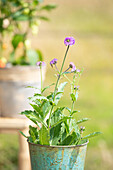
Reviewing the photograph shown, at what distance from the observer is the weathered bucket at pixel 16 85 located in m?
1.26

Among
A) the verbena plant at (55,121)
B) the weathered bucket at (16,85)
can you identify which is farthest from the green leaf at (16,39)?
the verbena plant at (55,121)

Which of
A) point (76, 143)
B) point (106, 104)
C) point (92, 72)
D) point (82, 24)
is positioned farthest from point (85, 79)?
point (76, 143)

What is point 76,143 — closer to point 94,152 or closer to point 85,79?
point 94,152

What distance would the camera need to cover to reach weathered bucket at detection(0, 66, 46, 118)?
1256mm

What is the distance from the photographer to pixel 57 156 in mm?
598

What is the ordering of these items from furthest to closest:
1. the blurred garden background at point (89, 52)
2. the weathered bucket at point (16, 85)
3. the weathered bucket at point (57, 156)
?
the blurred garden background at point (89, 52) → the weathered bucket at point (16, 85) → the weathered bucket at point (57, 156)

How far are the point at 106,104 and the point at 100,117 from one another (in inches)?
5.8

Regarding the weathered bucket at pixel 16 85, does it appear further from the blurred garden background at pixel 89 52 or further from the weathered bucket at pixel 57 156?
the blurred garden background at pixel 89 52

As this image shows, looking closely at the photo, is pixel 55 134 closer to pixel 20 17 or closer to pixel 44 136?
pixel 44 136

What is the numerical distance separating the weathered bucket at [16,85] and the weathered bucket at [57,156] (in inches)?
26.1

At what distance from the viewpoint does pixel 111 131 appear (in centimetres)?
268

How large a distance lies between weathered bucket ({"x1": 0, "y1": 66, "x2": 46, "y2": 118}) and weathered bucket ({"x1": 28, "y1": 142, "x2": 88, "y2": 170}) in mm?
664

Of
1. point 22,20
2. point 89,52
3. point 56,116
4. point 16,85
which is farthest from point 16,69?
point 89,52

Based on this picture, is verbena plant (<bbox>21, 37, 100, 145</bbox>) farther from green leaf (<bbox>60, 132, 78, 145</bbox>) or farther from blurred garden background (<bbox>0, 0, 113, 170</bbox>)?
blurred garden background (<bbox>0, 0, 113, 170</bbox>)
